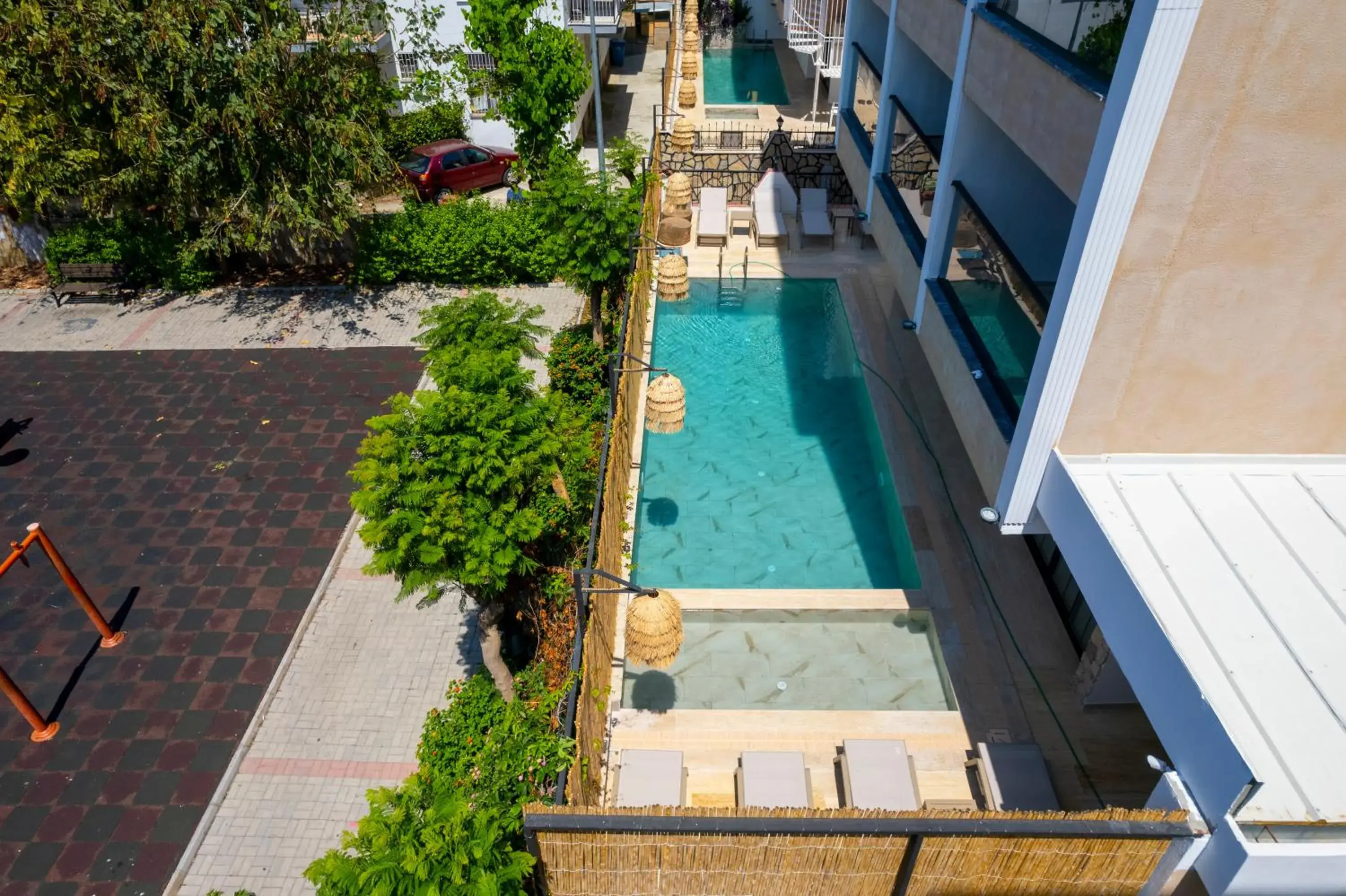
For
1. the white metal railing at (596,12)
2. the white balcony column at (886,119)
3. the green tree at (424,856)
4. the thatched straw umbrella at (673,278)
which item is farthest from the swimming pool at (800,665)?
the white metal railing at (596,12)

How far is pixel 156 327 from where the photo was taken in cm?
1925

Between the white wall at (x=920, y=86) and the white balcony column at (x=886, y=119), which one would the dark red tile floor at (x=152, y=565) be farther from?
→ the white wall at (x=920, y=86)

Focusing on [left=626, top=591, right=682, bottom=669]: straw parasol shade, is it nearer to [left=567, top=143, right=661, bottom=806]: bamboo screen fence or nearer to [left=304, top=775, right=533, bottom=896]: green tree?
[left=567, top=143, right=661, bottom=806]: bamboo screen fence

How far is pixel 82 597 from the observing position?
11211 mm

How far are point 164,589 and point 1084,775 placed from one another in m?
13.4

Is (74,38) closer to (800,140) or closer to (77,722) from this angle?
(77,722)

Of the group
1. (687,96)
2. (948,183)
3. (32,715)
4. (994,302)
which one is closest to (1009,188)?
(948,183)

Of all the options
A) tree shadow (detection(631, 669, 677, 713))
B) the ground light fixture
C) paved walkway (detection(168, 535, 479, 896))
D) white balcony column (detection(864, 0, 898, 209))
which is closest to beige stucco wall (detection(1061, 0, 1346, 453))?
the ground light fixture

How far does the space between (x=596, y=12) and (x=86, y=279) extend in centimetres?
1748

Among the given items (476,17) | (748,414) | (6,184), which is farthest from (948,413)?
(6,184)

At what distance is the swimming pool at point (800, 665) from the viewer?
1081cm

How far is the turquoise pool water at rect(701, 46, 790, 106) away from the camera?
32.2m

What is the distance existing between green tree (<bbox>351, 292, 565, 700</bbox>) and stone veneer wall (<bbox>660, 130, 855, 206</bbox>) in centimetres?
1613

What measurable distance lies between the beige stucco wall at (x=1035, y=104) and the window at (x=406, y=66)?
22.9 m
